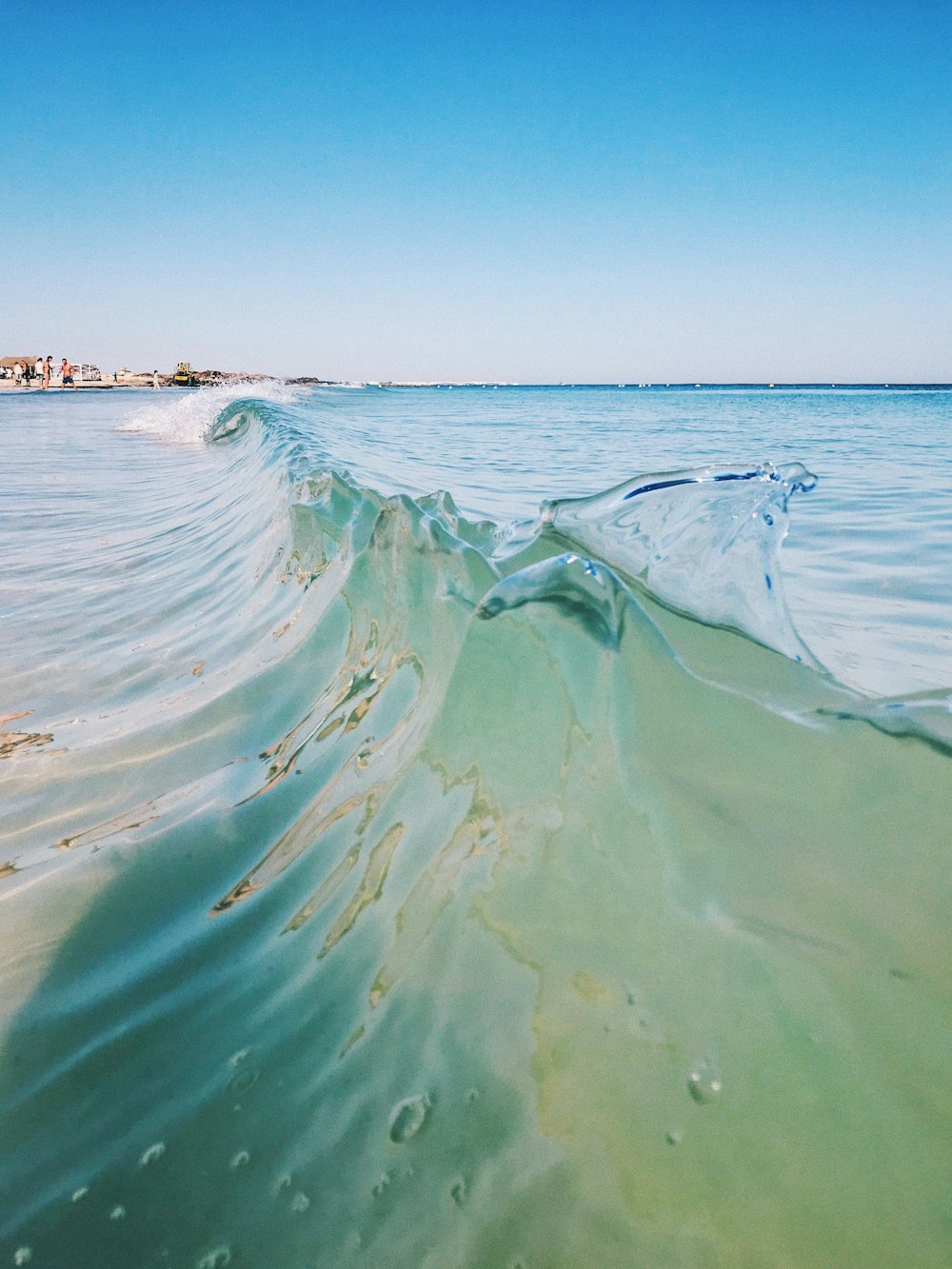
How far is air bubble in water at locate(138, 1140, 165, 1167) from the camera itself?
82 cm

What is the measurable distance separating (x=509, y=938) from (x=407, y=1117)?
0.86ft

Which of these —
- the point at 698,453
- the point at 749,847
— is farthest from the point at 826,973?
the point at 698,453

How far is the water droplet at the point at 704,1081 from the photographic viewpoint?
800mm

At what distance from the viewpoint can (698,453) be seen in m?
9.21

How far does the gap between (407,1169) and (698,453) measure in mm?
9341

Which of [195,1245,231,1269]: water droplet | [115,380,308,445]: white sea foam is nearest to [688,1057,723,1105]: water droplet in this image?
[195,1245,231,1269]: water droplet

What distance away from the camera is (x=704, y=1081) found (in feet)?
2.67

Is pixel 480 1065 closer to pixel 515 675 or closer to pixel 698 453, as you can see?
pixel 515 675

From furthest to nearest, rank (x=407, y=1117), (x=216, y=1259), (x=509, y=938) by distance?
(x=509, y=938) → (x=407, y=1117) → (x=216, y=1259)

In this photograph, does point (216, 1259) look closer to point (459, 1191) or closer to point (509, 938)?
point (459, 1191)

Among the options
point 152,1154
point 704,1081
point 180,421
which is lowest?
point 180,421

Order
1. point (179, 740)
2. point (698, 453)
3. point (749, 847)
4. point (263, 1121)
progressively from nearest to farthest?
point (263, 1121) → point (749, 847) → point (179, 740) → point (698, 453)

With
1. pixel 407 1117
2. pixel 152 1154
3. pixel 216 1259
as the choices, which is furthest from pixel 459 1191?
pixel 152 1154

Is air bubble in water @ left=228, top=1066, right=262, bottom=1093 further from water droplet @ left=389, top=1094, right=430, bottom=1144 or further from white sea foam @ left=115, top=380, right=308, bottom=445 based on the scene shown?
white sea foam @ left=115, top=380, right=308, bottom=445
